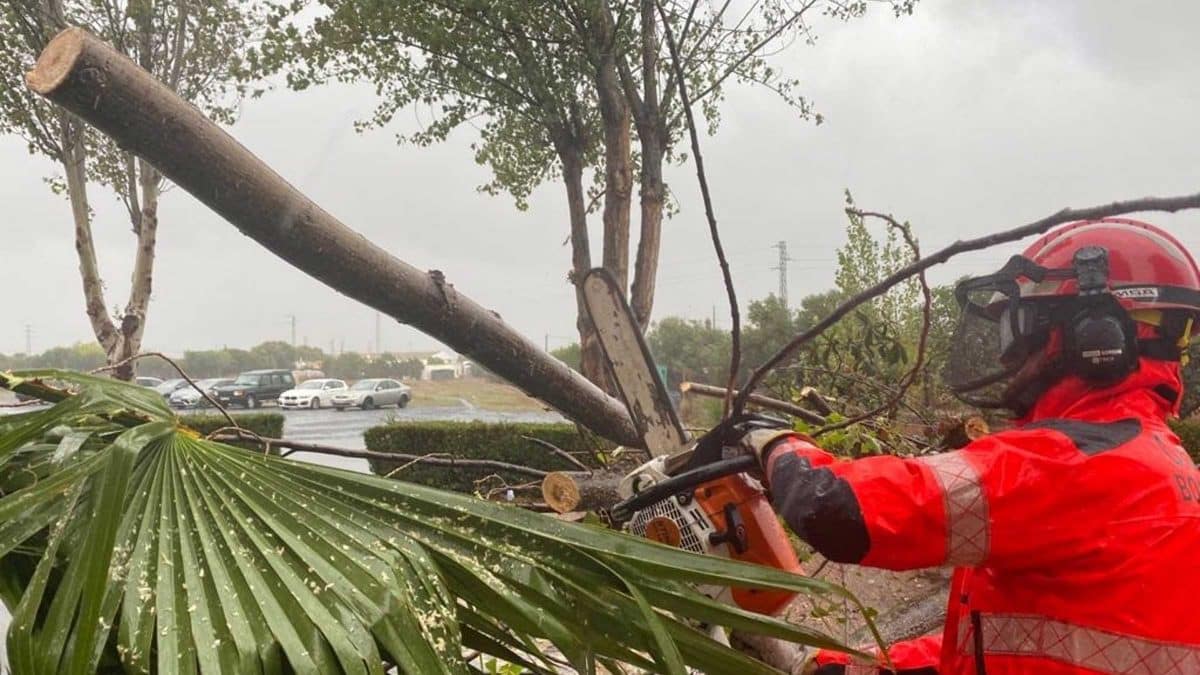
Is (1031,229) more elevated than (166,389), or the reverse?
(1031,229)

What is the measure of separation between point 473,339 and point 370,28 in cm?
677

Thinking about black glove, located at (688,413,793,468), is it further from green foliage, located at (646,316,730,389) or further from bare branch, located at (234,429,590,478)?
green foliage, located at (646,316,730,389)

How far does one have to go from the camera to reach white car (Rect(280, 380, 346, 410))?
25.0 m

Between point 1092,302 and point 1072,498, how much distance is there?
387mm

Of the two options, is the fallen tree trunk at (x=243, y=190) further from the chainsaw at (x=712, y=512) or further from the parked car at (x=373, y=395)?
the parked car at (x=373, y=395)

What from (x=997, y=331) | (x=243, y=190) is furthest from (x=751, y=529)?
(x=243, y=190)

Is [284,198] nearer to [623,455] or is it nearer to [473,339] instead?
[473,339]

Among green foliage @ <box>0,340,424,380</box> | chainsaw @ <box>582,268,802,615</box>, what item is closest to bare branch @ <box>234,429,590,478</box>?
chainsaw @ <box>582,268,802,615</box>

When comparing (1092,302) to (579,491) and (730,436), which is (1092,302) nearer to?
(730,436)

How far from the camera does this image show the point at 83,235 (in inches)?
337

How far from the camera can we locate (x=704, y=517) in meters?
1.42

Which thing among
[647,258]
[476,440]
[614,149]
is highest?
[614,149]

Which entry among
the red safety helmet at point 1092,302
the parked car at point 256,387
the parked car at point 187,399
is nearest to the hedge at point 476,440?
the parked car at point 187,399

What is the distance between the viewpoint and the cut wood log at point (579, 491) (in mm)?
1709
